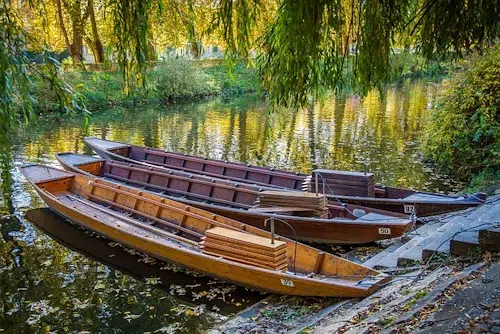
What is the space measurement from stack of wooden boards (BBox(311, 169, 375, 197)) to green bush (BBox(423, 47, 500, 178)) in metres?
3.45

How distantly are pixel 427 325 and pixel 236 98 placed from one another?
27181 mm

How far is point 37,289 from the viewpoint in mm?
7066

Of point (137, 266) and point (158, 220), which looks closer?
point (137, 266)

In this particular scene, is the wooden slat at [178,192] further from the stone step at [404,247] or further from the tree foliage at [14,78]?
the tree foliage at [14,78]

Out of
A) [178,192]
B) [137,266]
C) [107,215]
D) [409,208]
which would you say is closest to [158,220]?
[137,266]

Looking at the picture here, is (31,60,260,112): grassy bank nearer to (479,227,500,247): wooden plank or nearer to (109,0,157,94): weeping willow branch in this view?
(479,227,500,247): wooden plank

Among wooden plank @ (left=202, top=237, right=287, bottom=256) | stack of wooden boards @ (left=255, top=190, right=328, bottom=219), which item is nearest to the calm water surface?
wooden plank @ (left=202, top=237, right=287, bottom=256)

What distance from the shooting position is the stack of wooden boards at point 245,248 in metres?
6.51

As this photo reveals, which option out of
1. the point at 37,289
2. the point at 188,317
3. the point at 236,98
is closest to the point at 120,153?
the point at 37,289

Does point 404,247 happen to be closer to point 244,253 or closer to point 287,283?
point 287,283

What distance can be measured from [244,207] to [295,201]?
119 centimetres

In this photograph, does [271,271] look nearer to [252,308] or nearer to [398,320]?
[252,308]

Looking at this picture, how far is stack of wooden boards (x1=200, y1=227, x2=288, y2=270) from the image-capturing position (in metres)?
6.51

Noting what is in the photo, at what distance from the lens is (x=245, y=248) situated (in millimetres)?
6727
